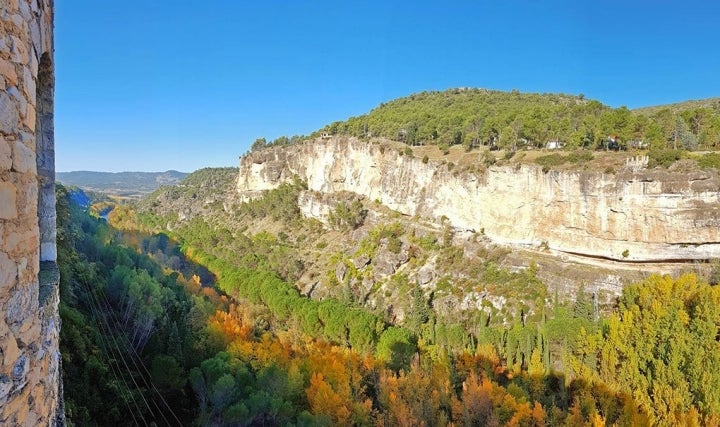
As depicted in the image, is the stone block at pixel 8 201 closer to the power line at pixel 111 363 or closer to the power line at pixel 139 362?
the power line at pixel 111 363

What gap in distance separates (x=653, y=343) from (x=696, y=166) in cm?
1779

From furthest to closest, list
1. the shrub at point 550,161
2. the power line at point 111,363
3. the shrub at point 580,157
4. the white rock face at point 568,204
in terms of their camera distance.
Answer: the shrub at point 550,161 → the shrub at point 580,157 → the white rock face at point 568,204 → the power line at point 111,363

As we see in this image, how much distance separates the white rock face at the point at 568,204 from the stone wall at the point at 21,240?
134 ft

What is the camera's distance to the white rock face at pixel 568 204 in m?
34.1

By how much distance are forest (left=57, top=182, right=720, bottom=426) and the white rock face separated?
6309 mm

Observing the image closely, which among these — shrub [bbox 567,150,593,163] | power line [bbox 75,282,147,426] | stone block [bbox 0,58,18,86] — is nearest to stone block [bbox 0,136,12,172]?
stone block [bbox 0,58,18,86]

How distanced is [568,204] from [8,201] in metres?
42.6

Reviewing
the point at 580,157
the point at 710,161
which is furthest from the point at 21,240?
the point at 580,157

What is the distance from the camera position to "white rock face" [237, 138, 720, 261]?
3409 cm

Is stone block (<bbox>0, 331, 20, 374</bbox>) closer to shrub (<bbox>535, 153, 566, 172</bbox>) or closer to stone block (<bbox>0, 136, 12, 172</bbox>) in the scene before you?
stone block (<bbox>0, 136, 12, 172</bbox>)

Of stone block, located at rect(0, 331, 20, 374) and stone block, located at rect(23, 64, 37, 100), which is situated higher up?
stone block, located at rect(23, 64, 37, 100)

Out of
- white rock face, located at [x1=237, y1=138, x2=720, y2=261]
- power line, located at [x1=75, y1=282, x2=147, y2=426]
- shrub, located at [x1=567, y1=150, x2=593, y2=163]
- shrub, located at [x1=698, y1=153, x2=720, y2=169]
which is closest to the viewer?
power line, located at [x1=75, y1=282, x2=147, y2=426]

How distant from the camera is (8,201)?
7.74ft

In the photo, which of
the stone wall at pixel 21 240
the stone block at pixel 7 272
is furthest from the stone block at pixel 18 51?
the stone block at pixel 7 272
